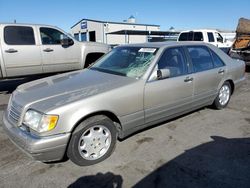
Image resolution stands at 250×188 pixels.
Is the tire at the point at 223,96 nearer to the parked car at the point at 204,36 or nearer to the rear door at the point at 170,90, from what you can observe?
the rear door at the point at 170,90

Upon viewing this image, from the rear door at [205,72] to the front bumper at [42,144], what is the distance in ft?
8.54

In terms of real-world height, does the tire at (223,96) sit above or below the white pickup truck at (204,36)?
below

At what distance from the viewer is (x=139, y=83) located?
11.2 feet

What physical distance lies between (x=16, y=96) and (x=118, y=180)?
1.82 meters

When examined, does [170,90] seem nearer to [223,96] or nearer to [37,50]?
[223,96]

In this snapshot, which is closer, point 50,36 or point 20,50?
point 20,50

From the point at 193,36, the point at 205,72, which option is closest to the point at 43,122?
the point at 205,72

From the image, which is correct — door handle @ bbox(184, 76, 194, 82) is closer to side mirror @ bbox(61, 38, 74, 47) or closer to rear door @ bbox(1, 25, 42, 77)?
side mirror @ bbox(61, 38, 74, 47)

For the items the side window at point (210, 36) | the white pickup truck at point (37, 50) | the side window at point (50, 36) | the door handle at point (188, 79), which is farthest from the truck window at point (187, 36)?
the door handle at point (188, 79)

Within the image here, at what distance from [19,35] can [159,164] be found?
5.61m

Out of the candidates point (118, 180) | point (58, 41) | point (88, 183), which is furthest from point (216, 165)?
point (58, 41)

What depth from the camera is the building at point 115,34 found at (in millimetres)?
30219

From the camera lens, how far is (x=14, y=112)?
310 centimetres

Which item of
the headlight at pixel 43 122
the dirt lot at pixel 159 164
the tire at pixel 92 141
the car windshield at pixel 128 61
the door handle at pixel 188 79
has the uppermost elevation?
the car windshield at pixel 128 61
